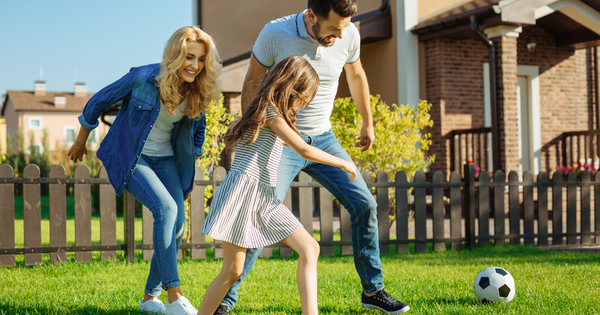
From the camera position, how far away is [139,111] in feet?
11.3

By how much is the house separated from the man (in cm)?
721

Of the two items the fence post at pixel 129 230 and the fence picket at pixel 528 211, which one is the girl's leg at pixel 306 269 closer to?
the fence post at pixel 129 230

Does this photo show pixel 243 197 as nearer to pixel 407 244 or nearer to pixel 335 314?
pixel 335 314

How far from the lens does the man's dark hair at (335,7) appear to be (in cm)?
314

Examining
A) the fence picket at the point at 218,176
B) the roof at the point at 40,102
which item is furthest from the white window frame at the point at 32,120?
the fence picket at the point at 218,176

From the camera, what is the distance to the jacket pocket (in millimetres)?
3420

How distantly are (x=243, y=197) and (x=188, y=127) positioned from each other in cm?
96

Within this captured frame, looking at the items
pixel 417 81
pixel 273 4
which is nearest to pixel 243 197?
pixel 417 81

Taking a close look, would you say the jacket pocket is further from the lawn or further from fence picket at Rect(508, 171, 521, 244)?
fence picket at Rect(508, 171, 521, 244)

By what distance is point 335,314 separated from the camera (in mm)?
3502

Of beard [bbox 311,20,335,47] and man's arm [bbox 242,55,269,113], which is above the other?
beard [bbox 311,20,335,47]

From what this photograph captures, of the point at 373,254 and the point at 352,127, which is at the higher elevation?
the point at 352,127

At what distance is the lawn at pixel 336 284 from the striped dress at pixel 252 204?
91 centimetres

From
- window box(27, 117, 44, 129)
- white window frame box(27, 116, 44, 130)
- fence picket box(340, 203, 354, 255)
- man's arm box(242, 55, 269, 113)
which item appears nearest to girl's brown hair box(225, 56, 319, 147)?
man's arm box(242, 55, 269, 113)
